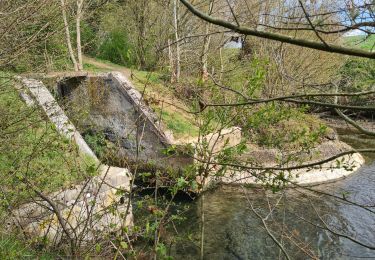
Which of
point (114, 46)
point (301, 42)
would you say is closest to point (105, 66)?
point (114, 46)

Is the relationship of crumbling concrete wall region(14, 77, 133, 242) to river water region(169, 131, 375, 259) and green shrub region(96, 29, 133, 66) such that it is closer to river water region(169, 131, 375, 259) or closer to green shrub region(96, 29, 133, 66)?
river water region(169, 131, 375, 259)

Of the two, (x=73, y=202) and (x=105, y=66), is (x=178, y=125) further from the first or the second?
(x=105, y=66)

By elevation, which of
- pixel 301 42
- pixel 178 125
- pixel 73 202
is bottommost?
pixel 178 125

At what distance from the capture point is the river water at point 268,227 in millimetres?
7883

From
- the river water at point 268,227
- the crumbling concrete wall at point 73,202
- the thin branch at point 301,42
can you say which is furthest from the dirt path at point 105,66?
the thin branch at point 301,42

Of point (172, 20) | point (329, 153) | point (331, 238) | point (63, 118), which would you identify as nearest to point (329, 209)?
point (331, 238)

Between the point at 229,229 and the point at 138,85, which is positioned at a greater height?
the point at 138,85

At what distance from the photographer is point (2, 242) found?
429 cm

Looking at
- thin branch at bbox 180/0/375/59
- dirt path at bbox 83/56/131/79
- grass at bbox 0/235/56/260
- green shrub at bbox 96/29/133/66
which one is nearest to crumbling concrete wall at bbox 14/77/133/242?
grass at bbox 0/235/56/260

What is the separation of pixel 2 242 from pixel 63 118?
5.37 meters

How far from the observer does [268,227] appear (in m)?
8.57

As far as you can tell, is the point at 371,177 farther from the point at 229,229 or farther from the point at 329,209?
the point at 229,229

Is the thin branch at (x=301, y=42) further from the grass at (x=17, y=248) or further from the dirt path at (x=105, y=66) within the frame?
the dirt path at (x=105, y=66)

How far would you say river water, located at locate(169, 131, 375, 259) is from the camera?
7.88m
